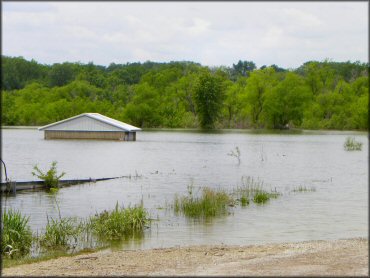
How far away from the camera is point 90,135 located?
277 ft

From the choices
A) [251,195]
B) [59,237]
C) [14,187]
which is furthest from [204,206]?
[14,187]

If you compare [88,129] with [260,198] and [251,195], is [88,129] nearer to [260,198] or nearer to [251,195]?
[251,195]

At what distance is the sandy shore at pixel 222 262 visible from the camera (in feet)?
40.2

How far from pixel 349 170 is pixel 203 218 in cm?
2482

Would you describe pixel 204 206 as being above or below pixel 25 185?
below

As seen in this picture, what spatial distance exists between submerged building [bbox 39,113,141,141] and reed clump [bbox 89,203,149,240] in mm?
63208

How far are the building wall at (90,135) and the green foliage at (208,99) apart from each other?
49.2m

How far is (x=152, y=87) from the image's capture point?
14025 cm

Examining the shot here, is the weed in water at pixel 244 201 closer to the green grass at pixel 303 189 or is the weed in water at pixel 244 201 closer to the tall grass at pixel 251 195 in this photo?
the tall grass at pixel 251 195

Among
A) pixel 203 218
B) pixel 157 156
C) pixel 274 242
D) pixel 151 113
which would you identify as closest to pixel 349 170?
pixel 157 156

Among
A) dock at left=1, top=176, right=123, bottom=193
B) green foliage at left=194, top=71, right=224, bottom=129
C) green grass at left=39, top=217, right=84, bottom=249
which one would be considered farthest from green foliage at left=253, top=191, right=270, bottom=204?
green foliage at left=194, top=71, right=224, bottom=129

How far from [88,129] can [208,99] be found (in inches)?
2041

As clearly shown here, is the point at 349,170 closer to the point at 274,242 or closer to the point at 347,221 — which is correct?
the point at 347,221

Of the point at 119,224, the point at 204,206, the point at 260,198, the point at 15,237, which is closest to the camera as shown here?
the point at 15,237
